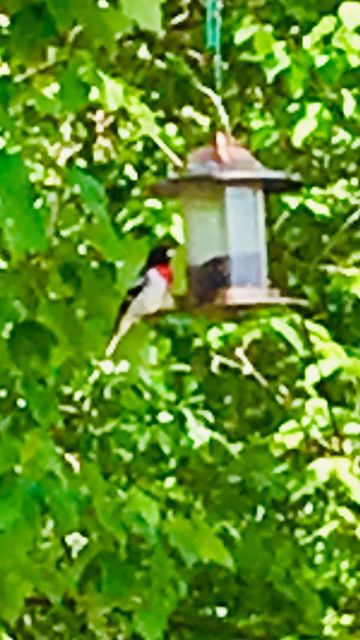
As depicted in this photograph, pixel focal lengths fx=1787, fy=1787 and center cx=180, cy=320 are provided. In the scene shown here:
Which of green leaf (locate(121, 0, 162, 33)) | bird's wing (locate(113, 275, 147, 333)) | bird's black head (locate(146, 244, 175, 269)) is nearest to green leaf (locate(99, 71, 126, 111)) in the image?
bird's black head (locate(146, 244, 175, 269))

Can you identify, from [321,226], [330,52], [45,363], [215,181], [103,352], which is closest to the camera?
[45,363]

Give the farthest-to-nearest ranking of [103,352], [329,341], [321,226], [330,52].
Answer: [321,226] < [329,341] < [330,52] < [103,352]

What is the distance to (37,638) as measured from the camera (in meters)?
3.05

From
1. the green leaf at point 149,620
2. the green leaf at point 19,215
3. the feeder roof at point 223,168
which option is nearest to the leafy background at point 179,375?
the green leaf at point 149,620

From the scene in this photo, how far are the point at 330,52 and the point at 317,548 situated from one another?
0.87m

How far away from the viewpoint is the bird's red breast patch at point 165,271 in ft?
6.34

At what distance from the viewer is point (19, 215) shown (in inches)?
45.6

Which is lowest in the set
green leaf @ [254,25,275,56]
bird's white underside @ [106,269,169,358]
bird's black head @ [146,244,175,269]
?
bird's white underside @ [106,269,169,358]

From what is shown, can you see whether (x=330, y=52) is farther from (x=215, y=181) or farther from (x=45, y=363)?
(x=45, y=363)

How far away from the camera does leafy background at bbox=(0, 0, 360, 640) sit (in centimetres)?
159

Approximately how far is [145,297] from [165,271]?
0.05 m

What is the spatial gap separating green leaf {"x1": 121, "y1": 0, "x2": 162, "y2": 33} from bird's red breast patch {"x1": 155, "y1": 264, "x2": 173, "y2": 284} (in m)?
0.71

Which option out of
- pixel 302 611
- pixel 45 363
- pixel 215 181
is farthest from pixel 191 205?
pixel 302 611

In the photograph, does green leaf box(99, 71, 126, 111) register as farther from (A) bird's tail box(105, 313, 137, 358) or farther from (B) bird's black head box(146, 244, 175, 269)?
(A) bird's tail box(105, 313, 137, 358)
